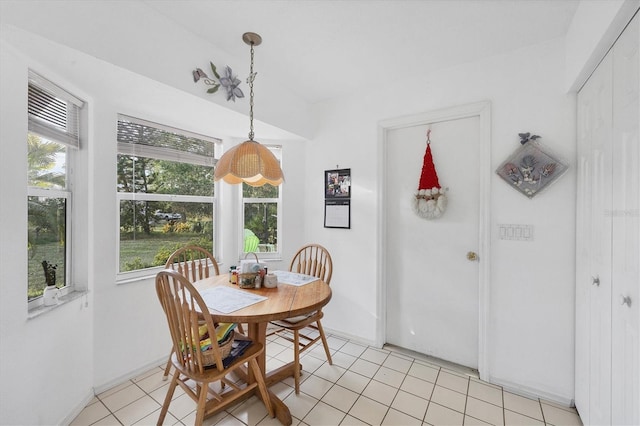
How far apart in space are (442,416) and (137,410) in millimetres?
1940

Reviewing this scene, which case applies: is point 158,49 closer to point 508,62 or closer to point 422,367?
point 508,62

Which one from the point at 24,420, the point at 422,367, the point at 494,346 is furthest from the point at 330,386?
the point at 24,420

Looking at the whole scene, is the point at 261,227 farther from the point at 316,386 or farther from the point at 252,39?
the point at 252,39

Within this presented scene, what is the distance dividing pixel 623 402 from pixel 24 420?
276 cm

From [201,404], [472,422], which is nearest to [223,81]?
[201,404]

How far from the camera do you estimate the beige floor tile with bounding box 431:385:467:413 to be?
6.02 ft

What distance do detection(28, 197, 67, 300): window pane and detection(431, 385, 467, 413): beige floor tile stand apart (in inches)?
102

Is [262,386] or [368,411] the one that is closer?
[262,386]

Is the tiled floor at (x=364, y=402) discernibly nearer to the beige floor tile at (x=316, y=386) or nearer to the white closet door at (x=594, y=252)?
the beige floor tile at (x=316, y=386)

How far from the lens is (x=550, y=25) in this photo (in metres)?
1.78

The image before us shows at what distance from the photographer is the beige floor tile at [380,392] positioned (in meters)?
1.90

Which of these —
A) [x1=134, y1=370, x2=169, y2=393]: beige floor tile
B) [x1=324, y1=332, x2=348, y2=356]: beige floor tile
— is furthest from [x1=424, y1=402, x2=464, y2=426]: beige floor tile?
[x1=134, y1=370, x2=169, y2=393]: beige floor tile

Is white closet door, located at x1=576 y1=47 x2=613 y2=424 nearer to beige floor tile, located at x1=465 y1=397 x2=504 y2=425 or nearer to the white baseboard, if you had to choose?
the white baseboard

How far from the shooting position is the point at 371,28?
6.09 feet
